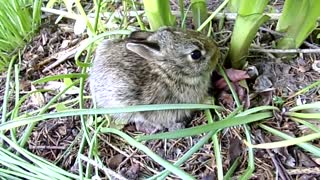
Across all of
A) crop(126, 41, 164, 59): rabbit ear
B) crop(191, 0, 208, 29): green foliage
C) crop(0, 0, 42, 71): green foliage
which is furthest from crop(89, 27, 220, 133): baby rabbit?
crop(0, 0, 42, 71): green foliage

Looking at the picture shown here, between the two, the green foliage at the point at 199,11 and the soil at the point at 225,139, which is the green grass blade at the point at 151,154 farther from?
the green foliage at the point at 199,11

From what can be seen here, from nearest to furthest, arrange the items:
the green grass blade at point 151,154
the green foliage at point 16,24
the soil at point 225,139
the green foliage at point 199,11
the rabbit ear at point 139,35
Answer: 1. the green grass blade at point 151,154
2. the soil at point 225,139
3. the rabbit ear at point 139,35
4. the green foliage at point 199,11
5. the green foliage at point 16,24

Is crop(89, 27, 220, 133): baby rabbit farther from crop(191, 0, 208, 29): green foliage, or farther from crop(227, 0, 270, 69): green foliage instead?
crop(191, 0, 208, 29): green foliage

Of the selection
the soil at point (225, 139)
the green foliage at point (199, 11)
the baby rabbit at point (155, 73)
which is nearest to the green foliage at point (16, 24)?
the soil at point (225, 139)

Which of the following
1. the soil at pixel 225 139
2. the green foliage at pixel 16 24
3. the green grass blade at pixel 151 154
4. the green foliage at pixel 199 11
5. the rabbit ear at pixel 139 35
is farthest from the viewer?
the green foliage at pixel 16 24

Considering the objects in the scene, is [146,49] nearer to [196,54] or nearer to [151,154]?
[196,54]

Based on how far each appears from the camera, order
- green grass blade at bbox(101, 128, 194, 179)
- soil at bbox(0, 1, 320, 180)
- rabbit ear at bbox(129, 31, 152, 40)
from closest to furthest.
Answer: green grass blade at bbox(101, 128, 194, 179) < soil at bbox(0, 1, 320, 180) < rabbit ear at bbox(129, 31, 152, 40)
